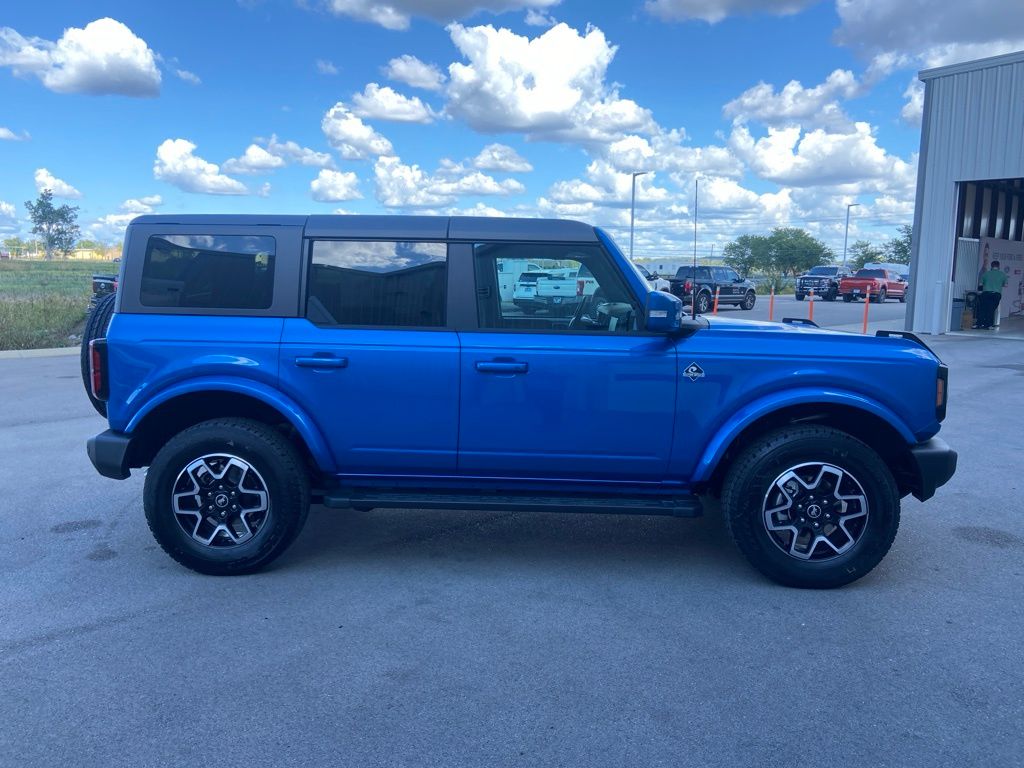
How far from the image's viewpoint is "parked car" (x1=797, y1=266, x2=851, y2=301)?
129ft

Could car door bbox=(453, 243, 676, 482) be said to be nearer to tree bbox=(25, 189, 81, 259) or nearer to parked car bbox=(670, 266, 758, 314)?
parked car bbox=(670, 266, 758, 314)

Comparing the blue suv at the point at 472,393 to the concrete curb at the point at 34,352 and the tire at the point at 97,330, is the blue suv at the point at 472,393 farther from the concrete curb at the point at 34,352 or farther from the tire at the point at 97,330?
the concrete curb at the point at 34,352

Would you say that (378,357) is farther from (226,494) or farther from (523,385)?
(226,494)

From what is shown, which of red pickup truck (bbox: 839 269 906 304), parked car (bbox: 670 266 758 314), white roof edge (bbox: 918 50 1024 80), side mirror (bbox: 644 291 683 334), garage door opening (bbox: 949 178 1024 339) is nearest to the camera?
side mirror (bbox: 644 291 683 334)

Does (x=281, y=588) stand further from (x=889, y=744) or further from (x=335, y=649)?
(x=889, y=744)

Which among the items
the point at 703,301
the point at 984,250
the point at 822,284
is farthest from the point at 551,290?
the point at 822,284

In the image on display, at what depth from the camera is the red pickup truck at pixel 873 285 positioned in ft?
126

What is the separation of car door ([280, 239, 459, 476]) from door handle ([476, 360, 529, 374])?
0.14 meters

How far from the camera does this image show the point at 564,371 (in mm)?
4426

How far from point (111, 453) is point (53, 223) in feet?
257

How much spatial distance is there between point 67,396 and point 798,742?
10081mm

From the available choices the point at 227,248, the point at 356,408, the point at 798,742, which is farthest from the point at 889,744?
the point at 227,248

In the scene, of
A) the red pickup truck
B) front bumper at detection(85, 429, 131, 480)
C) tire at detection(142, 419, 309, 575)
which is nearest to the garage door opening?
the red pickup truck

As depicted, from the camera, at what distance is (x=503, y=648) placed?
148 inches
